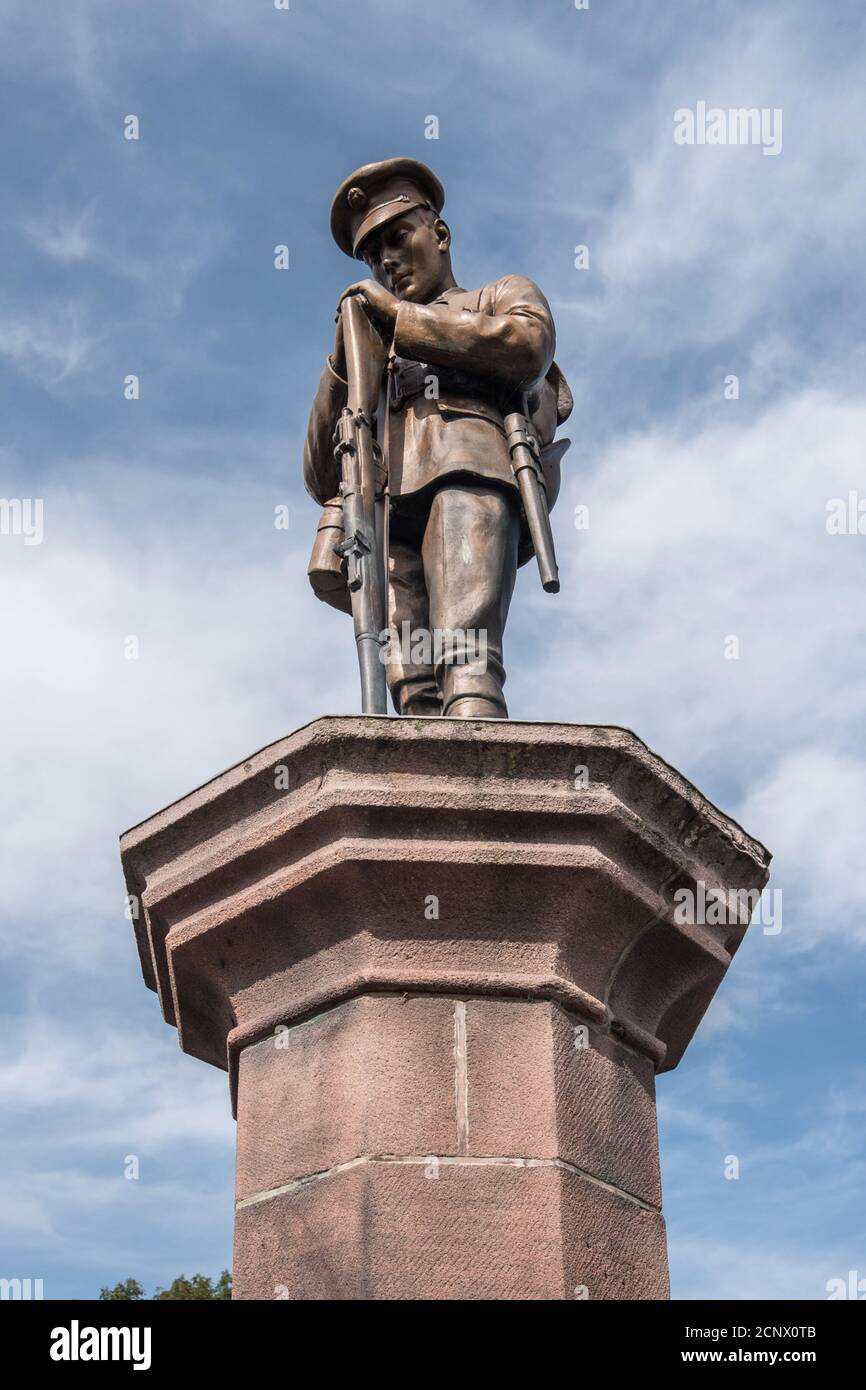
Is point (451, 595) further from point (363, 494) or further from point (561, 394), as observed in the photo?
point (561, 394)

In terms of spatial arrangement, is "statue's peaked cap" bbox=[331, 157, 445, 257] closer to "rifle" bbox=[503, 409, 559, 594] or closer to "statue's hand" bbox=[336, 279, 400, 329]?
Result: "statue's hand" bbox=[336, 279, 400, 329]

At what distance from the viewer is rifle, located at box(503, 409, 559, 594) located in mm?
5184

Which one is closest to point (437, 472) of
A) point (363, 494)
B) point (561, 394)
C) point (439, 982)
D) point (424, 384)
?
point (363, 494)

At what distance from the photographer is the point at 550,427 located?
577 cm

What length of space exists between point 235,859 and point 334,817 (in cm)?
31

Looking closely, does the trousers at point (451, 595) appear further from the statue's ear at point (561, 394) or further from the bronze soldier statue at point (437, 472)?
the statue's ear at point (561, 394)

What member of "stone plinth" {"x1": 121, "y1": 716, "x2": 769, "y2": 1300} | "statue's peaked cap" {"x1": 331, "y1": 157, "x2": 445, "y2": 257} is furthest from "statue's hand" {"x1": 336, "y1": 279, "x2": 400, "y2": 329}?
"stone plinth" {"x1": 121, "y1": 716, "x2": 769, "y2": 1300}

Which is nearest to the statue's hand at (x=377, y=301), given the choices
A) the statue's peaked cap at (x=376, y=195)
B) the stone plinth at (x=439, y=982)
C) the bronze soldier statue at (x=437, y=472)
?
the bronze soldier statue at (x=437, y=472)

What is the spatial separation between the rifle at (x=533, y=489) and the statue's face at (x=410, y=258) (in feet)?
2.51

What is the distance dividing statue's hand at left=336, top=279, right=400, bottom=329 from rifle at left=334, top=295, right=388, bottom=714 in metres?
0.03

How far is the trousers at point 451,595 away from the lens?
5.01 meters

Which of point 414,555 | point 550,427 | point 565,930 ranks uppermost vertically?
point 550,427
